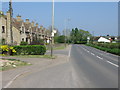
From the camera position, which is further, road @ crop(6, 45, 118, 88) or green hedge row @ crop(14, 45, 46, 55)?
green hedge row @ crop(14, 45, 46, 55)

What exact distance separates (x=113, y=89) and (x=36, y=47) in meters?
17.7

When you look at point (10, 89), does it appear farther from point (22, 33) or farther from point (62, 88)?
point (22, 33)

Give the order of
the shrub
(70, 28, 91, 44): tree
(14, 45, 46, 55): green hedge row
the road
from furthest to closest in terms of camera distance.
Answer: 1. (70, 28, 91, 44): tree
2. (14, 45, 46, 55): green hedge row
3. the shrub
4. the road

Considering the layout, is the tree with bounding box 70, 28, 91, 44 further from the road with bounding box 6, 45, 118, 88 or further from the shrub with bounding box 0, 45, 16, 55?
the road with bounding box 6, 45, 118, 88

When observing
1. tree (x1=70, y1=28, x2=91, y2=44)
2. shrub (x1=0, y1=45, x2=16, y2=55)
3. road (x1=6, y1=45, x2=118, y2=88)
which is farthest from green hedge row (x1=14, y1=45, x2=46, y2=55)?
tree (x1=70, y1=28, x2=91, y2=44)

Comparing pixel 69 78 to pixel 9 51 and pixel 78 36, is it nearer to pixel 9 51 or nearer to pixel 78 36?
pixel 9 51

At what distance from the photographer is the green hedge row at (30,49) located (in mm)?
23797

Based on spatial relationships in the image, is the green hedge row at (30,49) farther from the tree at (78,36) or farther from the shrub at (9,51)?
the tree at (78,36)

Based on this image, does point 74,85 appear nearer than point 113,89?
No

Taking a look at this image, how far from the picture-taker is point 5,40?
43781 millimetres

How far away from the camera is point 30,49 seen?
78.9 ft

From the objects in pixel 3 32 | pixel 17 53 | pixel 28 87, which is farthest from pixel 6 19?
pixel 28 87

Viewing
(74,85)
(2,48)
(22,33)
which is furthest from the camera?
(22,33)

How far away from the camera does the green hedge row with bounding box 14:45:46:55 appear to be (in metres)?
23.8
